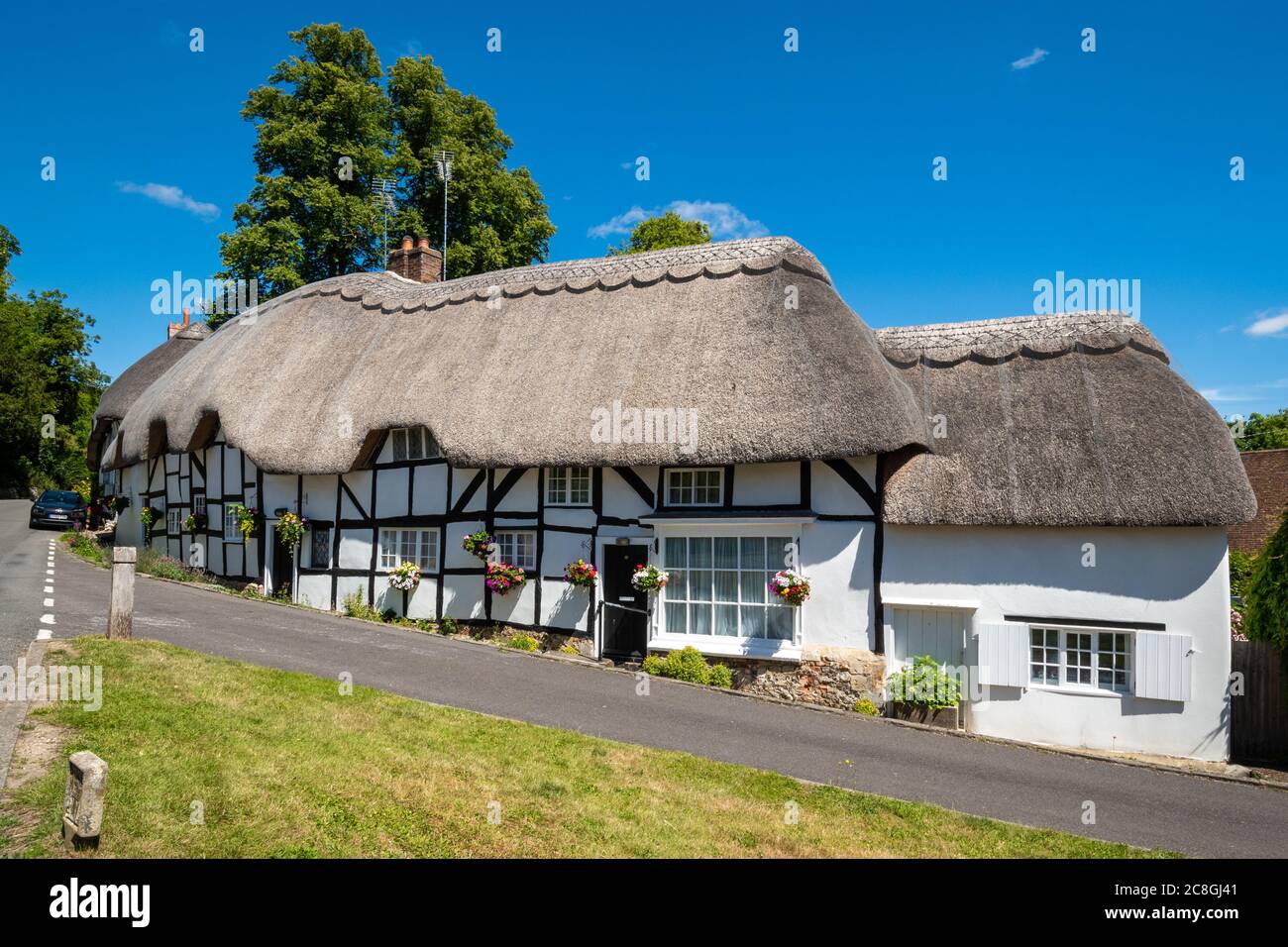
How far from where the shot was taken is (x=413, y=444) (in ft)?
59.5

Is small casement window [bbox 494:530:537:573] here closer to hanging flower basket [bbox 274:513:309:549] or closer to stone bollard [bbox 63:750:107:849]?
hanging flower basket [bbox 274:513:309:549]

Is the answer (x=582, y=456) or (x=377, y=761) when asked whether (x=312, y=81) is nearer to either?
(x=582, y=456)

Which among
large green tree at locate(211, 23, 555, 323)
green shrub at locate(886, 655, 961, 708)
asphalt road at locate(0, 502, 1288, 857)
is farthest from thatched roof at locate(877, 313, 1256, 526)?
large green tree at locate(211, 23, 555, 323)

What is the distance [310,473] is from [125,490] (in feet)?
50.4

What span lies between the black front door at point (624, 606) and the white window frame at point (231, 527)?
10990 mm

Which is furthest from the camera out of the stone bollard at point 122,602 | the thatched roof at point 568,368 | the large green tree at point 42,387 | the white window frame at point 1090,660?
the large green tree at point 42,387

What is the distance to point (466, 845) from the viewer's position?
19.7ft

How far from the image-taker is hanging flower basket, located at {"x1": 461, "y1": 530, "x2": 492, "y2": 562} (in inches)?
645

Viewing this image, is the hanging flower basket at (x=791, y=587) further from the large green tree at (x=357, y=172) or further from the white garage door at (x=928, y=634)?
the large green tree at (x=357, y=172)

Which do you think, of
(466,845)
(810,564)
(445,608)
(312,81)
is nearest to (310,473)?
(445,608)

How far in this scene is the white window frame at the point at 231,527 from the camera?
21.0 m

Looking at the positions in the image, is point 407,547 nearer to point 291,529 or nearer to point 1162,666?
point 291,529

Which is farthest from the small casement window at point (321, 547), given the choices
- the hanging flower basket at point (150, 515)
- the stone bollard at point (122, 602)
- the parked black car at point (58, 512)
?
the parked black car at point (58, 512)
